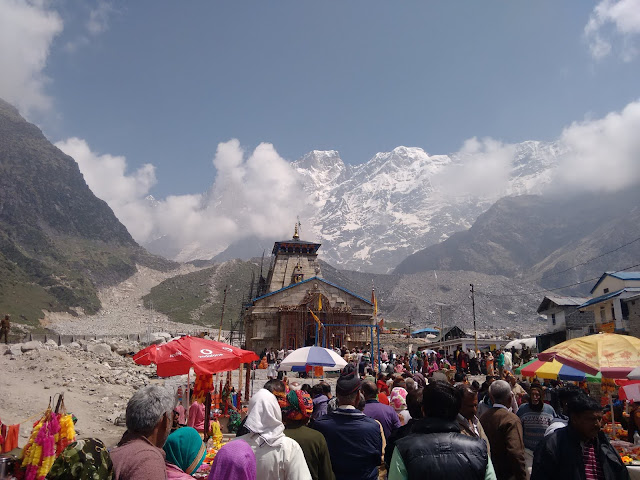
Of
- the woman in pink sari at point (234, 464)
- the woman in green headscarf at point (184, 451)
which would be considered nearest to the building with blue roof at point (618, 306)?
the woman in pink sari at point (234, 464)

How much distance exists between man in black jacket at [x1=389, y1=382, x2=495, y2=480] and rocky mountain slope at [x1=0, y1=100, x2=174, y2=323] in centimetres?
7994

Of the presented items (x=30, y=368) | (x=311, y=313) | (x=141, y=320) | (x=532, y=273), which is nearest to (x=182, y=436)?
(x=30, y=368)

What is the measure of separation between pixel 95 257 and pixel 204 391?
4816 inches

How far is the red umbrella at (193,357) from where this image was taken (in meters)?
9.02

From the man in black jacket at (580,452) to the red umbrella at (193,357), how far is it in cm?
652

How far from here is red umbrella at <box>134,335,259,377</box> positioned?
9016mm

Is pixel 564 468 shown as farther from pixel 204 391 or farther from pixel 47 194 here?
pixel 47 194

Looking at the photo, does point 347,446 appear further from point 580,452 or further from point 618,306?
point 618,306

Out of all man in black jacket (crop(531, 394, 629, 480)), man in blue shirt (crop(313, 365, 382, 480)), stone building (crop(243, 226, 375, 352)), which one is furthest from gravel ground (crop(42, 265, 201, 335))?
man in black jacket (crop(531, 394, 629, 480))

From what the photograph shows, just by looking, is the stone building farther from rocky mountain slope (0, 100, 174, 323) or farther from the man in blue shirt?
rocky mountain slope (0, 100, 174, 323)

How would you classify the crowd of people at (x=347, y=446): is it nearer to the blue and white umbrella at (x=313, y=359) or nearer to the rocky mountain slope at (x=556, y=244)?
the blue and white umbrella at (x=313, y=359)

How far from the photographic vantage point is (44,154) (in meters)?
139

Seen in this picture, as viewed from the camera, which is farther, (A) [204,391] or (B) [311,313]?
(B) [311,313]

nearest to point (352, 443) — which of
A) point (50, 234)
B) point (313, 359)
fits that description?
point (313, 359)
